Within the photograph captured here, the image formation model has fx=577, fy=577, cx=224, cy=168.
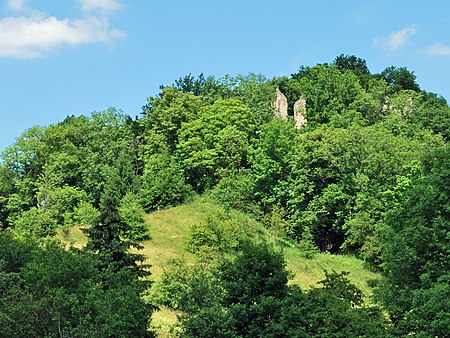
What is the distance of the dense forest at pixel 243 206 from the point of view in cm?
1870

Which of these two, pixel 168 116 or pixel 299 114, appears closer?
pixel 168 116

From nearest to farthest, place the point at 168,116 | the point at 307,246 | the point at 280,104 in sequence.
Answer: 1. the point at 307,246
2. the point at 168,116
3. the point at 280,104

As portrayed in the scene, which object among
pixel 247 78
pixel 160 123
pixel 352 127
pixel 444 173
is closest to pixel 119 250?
pixel 444 173

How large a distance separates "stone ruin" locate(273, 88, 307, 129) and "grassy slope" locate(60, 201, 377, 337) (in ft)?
68.6

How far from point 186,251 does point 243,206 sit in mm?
10363

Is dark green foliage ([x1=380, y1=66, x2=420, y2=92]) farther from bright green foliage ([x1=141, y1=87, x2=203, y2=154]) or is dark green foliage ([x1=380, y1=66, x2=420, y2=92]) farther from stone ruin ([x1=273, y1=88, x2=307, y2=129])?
bright green foliage ([x1=141, y1=87, x2=203, y2=154])

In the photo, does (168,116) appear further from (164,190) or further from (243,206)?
(243,206)

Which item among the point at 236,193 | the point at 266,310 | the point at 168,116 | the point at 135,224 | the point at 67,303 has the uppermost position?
the point at 168,116

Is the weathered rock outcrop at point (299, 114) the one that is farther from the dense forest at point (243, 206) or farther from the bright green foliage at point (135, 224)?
the bright green foliage at point (135, 224)

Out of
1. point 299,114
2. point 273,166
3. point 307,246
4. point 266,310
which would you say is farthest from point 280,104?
point 266,310

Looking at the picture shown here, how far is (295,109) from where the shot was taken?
64500 millimetres

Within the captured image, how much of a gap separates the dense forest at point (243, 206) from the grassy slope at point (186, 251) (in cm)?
111

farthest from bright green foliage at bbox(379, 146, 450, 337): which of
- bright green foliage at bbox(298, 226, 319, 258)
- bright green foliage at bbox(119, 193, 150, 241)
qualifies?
bright green foliage at bbox(119, 193, 150, 241)

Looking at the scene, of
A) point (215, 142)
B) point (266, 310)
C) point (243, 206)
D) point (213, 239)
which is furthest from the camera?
point (215, 142)
